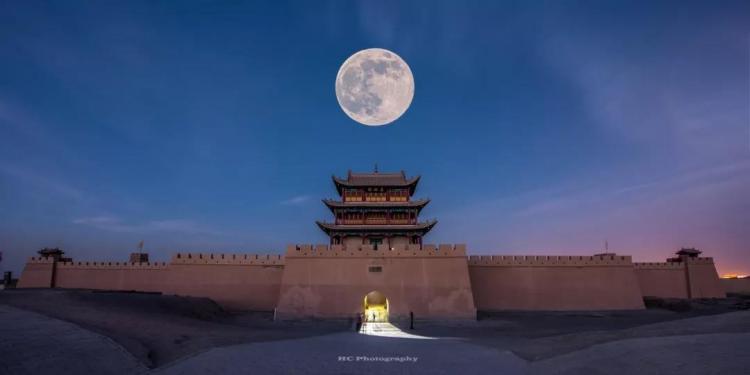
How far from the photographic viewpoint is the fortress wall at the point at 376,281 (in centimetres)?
2381

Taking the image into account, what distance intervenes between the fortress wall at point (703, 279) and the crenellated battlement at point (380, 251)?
19.0 metres

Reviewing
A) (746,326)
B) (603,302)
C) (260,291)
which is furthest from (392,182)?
(746,326)

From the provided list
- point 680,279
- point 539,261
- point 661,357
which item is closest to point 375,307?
point 539,261

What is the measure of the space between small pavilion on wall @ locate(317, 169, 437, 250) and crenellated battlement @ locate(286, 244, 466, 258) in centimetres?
581

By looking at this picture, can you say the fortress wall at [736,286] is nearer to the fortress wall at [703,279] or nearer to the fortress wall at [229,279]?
the fortress wall at [703,279]

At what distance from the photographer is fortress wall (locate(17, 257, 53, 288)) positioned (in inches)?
1250

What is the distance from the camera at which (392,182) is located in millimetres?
33406

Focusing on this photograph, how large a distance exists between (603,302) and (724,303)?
10.2m

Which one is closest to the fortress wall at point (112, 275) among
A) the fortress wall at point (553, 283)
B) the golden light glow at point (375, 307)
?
the golden light glow at point (375, 307)

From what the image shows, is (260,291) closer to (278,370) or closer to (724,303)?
(278,370)

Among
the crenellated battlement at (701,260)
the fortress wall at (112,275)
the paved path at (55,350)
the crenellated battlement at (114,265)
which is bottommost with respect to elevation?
the paved path at (55,350)

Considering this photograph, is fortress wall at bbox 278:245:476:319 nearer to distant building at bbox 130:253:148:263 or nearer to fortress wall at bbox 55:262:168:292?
fortress wall at bbox 55:262:168:292

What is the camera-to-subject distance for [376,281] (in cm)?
2445

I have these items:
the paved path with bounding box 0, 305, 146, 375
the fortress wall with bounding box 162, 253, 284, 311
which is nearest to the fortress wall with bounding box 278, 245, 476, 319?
the fortress wall with bounding box 162, 253, 284, 311
